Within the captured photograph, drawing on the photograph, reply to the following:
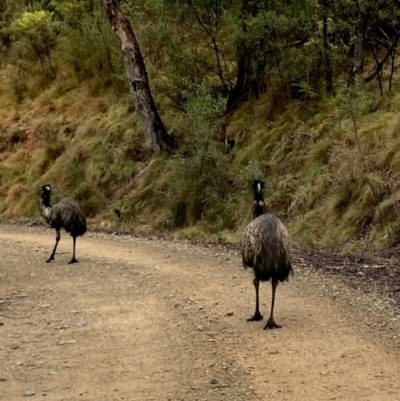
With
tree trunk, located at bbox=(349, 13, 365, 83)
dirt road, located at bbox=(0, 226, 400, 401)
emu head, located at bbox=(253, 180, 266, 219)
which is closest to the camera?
dirt road, located at bbox=(0, 226, 400, 401)

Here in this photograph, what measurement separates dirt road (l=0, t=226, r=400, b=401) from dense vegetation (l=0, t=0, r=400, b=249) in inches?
133

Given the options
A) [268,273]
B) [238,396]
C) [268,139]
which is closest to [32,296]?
[268,273]

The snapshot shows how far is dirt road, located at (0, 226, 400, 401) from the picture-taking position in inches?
245

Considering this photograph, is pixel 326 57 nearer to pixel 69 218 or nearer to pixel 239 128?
pixel 239 128

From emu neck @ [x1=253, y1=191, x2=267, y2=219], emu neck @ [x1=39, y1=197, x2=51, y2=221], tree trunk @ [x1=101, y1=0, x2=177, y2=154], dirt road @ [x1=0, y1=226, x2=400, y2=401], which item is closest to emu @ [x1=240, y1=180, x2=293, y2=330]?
dirt road @ [x1=0, y1=226, x2=400, y2=401]

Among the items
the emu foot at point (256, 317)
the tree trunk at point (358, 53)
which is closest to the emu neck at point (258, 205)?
the emu foot at point (256, 317)

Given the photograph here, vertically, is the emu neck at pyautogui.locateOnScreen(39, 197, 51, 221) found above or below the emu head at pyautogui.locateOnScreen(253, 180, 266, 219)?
below

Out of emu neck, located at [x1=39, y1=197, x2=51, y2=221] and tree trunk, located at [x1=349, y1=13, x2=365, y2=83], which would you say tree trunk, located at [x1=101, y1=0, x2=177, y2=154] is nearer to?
tree trunk, located at [x1=349, y1=13, x2=365, y2=83]

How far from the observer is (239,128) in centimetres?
1828

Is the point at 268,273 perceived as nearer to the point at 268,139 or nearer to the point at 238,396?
the point at 238,396

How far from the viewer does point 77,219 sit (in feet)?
41.2

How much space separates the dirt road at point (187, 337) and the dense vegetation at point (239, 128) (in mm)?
3382

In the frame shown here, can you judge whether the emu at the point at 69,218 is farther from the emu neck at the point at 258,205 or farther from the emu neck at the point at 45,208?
the emu neck at the point at 258,205

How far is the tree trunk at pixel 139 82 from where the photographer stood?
19000 mm
